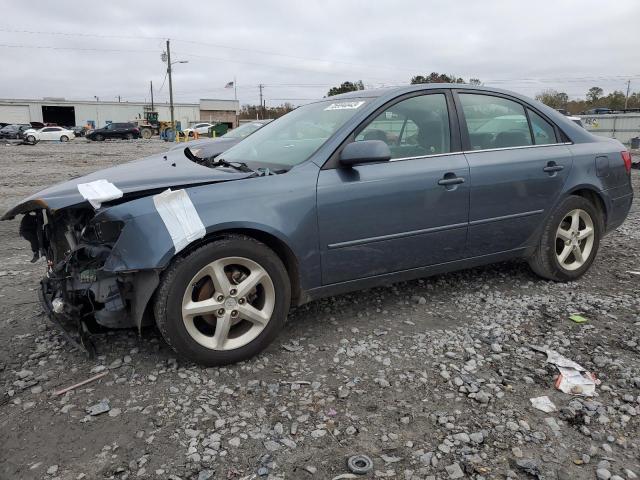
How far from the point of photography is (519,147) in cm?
414

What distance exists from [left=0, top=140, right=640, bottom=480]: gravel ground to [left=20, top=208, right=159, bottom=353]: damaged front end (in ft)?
0.94

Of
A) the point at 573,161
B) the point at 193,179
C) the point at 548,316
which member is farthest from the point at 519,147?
the point at 193,179

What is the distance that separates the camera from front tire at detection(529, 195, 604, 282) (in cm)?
430

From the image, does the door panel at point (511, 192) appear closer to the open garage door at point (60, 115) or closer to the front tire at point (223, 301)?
the front tire at point (223, 301)

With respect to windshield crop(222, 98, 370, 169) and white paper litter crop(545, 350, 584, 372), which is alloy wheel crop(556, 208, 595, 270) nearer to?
white paper litter crop(545, 350, 584, 372)

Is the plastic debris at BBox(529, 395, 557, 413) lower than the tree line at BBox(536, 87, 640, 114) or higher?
lower

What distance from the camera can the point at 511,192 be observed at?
3.97 metres

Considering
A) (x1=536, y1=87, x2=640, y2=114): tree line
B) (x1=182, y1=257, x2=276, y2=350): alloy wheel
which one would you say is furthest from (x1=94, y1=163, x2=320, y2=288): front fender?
(x1=536, y1=87, x2=640, y2=114): tree line

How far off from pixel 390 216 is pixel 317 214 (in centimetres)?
54

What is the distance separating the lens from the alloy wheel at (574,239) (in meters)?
4.40

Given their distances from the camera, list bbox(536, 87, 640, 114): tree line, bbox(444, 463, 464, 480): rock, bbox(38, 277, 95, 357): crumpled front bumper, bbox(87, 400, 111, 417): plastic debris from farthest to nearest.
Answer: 1. bbox(536, 87, 640, 114): tree line
2. bbox(38, 277, 95, 357): crumpled front bumper
3. bbox(87, 400, 111, 417): plastic debris
4. bbox(444, 463, 464, 480): rock

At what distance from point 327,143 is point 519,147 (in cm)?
171

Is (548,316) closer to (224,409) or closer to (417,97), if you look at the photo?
(417,97)

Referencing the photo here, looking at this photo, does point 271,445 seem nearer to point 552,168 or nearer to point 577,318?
point 577,318
